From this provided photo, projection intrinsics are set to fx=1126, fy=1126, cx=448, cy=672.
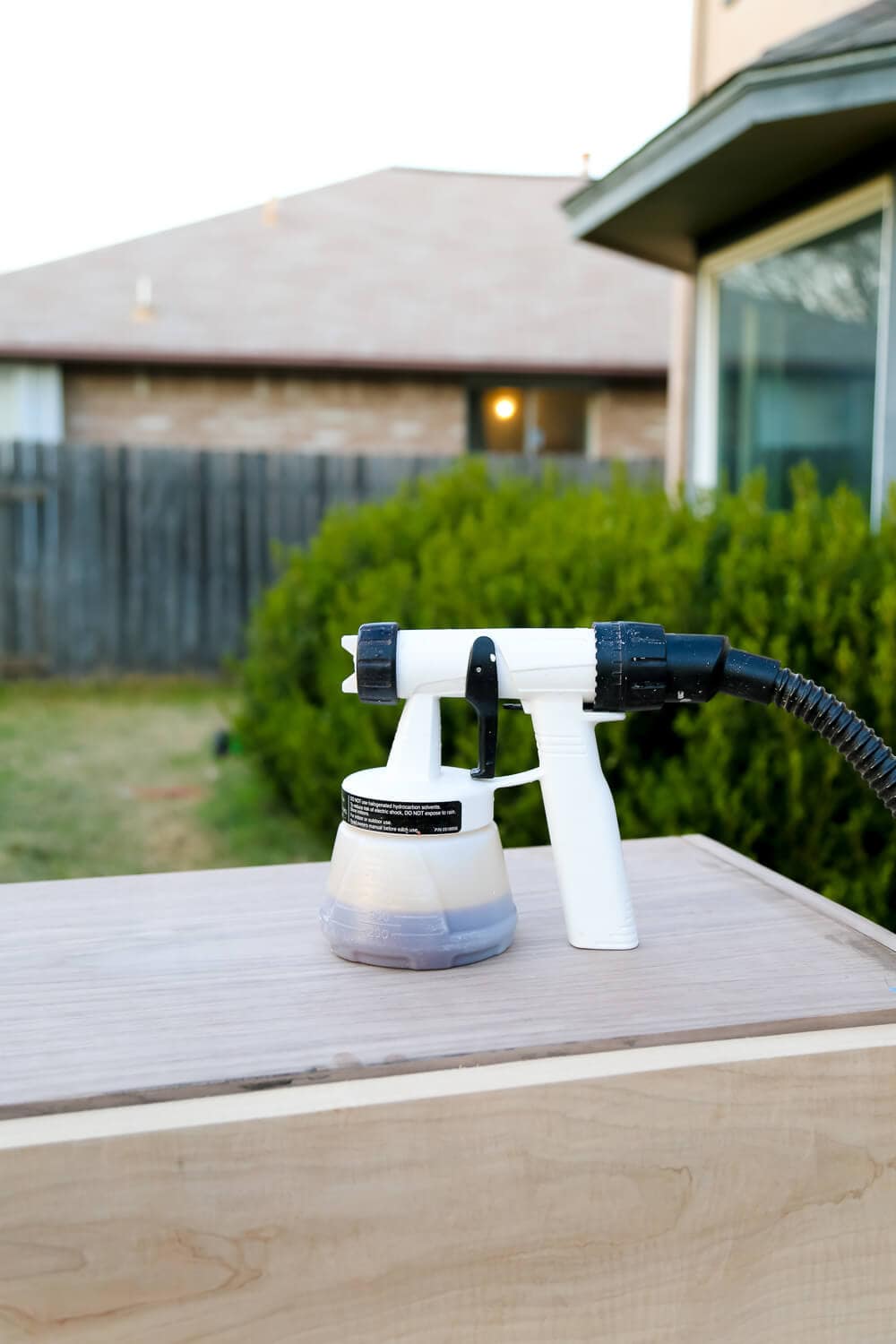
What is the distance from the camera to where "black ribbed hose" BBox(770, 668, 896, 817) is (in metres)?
1.23

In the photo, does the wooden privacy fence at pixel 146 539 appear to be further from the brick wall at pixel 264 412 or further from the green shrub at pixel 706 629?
the green shrub at pixel 706 629

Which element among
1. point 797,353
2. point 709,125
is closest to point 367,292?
point 797,353

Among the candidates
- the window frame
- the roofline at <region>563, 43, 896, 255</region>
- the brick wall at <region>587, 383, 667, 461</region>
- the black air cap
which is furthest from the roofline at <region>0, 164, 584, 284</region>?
the black air cap

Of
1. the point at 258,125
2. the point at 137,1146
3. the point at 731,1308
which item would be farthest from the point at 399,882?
the point at 258,125

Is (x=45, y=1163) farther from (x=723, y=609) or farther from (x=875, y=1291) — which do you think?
(x=723, y=609)

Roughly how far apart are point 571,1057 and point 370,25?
14.6m

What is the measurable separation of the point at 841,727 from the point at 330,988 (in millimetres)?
615

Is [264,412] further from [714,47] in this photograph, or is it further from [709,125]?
[709,125]

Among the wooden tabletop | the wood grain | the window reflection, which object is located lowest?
the wood grain

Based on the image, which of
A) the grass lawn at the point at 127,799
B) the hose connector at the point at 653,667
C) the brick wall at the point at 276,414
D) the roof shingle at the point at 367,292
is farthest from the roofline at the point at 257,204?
the hose connector at the point at 653,667

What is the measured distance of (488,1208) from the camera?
3.23ft

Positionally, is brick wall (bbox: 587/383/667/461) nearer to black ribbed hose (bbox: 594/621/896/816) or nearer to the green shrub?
the green shrub

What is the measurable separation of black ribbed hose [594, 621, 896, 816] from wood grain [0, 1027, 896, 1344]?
0.30m

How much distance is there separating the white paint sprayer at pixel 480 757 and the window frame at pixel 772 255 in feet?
8.34
